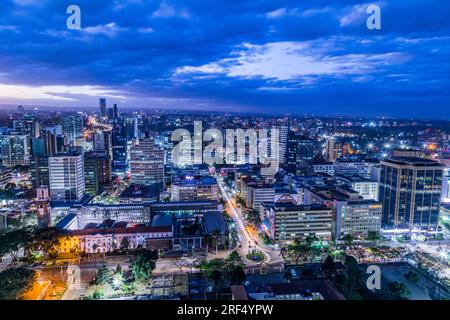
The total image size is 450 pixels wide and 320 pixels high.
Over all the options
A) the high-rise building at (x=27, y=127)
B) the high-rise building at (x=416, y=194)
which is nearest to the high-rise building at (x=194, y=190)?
the high-rise building at (x=416, y=194)

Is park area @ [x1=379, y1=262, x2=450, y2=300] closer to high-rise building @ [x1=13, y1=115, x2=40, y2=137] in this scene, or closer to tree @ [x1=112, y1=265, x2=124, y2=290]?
tree @ [x1=112, y1=265, x2=124, y2=290]

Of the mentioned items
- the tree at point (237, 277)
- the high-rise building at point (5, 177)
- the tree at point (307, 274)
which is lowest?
the tree at point (307, 274)

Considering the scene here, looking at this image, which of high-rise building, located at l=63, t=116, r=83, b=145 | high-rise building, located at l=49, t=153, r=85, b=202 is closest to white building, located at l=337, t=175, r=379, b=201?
high-rise building, located at l=49, t=153, r=85, b=202

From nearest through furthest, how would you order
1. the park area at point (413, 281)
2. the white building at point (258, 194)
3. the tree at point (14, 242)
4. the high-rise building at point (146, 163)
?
the park area at point (413, 281) → the tree at point (14, 242) → the white building at point (258, 194) → the high-rise building at point (146, 163)

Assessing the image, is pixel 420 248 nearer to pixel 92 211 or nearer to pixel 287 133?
pixel 92 211

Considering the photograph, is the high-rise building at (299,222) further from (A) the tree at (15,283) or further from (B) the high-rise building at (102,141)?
(B) the high-rise building at (102,141)

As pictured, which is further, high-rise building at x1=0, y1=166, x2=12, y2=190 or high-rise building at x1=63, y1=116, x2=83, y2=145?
high-rise building at x1=63, y1=116, x2=83, y2=145
